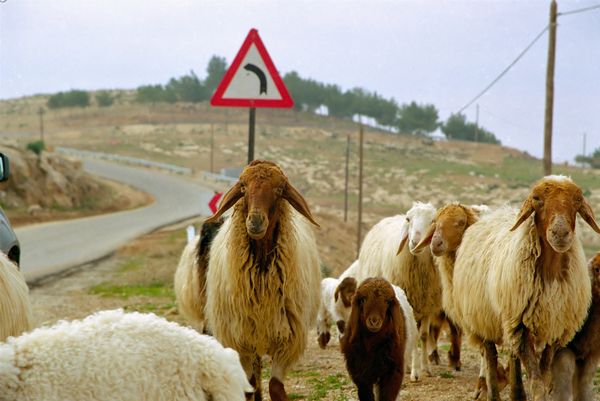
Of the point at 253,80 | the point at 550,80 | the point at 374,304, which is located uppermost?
the point at 550,80

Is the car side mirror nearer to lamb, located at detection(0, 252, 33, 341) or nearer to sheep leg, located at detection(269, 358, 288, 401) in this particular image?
lamb, located at detection(0, 252, 33, 341)

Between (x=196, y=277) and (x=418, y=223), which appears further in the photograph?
(x=418, y=223)

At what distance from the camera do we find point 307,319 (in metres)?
7.06

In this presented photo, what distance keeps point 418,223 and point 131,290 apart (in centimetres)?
1008

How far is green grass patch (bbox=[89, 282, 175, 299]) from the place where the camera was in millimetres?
17047

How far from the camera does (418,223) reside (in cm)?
933

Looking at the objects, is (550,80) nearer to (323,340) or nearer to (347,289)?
(323,340)

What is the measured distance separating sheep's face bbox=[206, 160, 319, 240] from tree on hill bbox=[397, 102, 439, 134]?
3989 inches

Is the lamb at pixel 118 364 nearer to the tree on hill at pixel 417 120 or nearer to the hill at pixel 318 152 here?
the hill at pixel 318 152

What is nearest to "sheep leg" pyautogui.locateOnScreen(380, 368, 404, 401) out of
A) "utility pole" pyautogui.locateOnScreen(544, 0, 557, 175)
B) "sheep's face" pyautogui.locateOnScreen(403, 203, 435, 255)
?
"sheep's face" pyautogui.locateOnScreen(403, 203, 435, 255)

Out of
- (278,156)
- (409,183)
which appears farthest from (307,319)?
(278,156)

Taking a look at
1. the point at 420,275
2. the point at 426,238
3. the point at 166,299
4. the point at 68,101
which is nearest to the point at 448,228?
the point at 426,238

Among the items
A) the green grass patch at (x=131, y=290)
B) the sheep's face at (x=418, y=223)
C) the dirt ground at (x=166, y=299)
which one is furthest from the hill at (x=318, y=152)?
the sheep's face at (x=418, y=223)

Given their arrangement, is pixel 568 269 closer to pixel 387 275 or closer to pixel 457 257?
pixel 457 257
